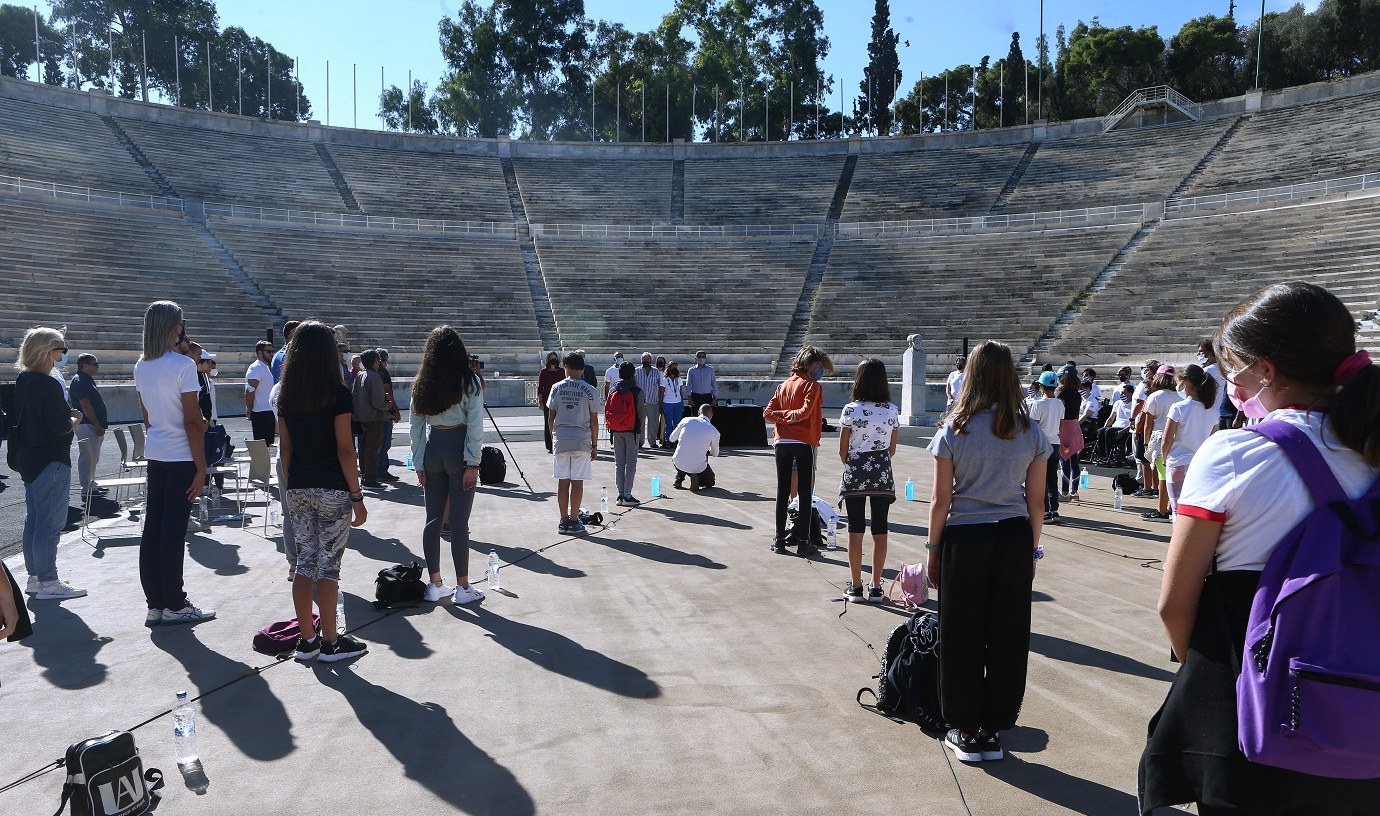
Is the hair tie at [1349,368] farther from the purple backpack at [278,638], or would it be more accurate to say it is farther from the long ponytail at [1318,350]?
the purple backpack at [278,638]

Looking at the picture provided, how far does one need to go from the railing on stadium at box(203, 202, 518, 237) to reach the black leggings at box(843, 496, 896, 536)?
31.8 metres

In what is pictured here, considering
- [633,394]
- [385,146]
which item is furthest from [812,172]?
[633,394]

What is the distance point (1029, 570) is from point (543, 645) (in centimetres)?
292

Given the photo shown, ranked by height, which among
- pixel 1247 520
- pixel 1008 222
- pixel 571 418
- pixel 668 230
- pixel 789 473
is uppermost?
pixel 1008 222

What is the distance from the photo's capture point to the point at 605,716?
4.27 meters

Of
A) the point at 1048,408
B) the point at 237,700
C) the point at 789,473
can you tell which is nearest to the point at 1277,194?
the point at 1048,408

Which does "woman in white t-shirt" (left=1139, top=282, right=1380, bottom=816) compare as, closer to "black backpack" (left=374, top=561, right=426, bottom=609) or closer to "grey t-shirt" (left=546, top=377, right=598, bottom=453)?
"black backpack" (left=374, top=561, right=426, bottom=609)

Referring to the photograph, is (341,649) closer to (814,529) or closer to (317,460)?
(317,460)

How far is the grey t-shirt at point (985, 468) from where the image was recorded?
12.5 feet

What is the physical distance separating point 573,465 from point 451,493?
2362mm

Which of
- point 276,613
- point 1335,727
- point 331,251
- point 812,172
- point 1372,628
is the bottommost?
point 276,613

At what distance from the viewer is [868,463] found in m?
6.30

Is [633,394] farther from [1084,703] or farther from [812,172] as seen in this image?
[812,172]

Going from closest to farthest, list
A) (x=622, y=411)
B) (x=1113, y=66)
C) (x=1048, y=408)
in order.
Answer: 1. (x=1048, y=408)
2. (x=622, y=411)
3. (x=1113, y=66)
